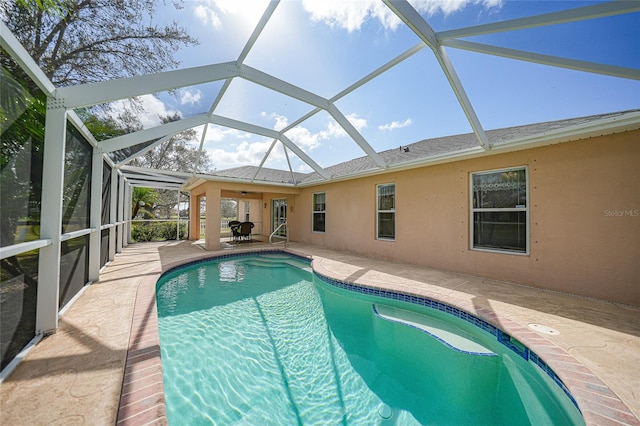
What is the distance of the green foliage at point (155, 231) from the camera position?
13.2 m

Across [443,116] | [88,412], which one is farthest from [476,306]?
[88,412]

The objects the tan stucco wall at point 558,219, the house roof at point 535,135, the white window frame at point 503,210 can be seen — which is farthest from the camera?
the white window frame at point 503,210

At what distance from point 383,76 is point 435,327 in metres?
5.31

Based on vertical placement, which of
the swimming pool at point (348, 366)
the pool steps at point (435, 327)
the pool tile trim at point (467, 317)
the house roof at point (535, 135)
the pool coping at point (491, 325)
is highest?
the house roof at point (535, 135)

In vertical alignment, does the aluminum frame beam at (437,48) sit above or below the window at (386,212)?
above

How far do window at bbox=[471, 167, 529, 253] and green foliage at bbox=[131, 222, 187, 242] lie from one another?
15.9 meters

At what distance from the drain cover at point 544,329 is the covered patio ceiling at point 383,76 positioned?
12.2 feet

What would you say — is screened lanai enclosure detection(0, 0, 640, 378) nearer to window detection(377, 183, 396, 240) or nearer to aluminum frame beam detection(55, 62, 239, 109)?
aluminum frame beam detection(55, 62, 239, 109)

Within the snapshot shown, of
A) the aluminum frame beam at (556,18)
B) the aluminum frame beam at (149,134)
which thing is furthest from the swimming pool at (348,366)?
the aluminum frame beam at (556,18)

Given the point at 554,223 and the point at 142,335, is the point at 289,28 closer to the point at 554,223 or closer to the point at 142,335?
the point at 142,335

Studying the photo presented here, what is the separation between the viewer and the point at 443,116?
6062 mm

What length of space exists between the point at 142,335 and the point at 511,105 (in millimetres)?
7914

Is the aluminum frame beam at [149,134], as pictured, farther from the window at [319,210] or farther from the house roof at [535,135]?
the window at [319,210]

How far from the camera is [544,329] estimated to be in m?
3.27
